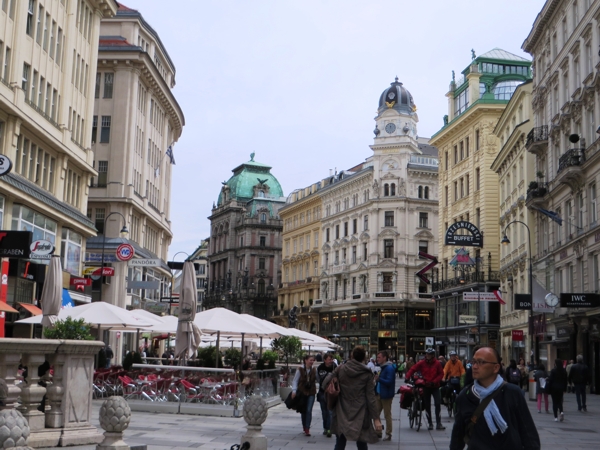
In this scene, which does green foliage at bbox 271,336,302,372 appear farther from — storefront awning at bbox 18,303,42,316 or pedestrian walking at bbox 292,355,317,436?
pedestrian walking at bbox 292,355,317,436

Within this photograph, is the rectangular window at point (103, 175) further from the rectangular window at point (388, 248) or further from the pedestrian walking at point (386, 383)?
the pedestrian walking at point (386, 383)

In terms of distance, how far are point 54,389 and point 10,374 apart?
883 mm

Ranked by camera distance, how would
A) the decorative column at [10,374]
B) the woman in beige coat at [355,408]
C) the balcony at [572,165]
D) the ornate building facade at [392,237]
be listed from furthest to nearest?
the ornate building facade at [392,237]
the balcony at [572,165]
the decorative column at [10,374]
the woman in beige coat at [355,408]

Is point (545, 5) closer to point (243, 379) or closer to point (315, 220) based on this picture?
point (243, 379)

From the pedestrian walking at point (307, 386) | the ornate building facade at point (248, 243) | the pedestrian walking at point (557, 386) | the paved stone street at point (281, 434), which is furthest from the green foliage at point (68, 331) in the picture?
the ornate building facade at point (248, 243)

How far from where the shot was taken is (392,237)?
8575cm

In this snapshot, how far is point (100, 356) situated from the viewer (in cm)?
2994

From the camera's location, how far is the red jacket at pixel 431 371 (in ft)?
59.6

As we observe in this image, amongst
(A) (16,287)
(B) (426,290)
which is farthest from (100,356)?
(B) (426,290)

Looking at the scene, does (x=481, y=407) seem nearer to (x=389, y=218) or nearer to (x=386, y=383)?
(x=386, y=383)

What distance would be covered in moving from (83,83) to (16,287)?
13.5m

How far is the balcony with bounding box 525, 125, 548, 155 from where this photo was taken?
43.3 m

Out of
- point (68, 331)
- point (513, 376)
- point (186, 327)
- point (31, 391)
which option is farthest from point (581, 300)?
point (31, 391)

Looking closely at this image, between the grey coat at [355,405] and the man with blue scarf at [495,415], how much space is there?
4226 millimetres
